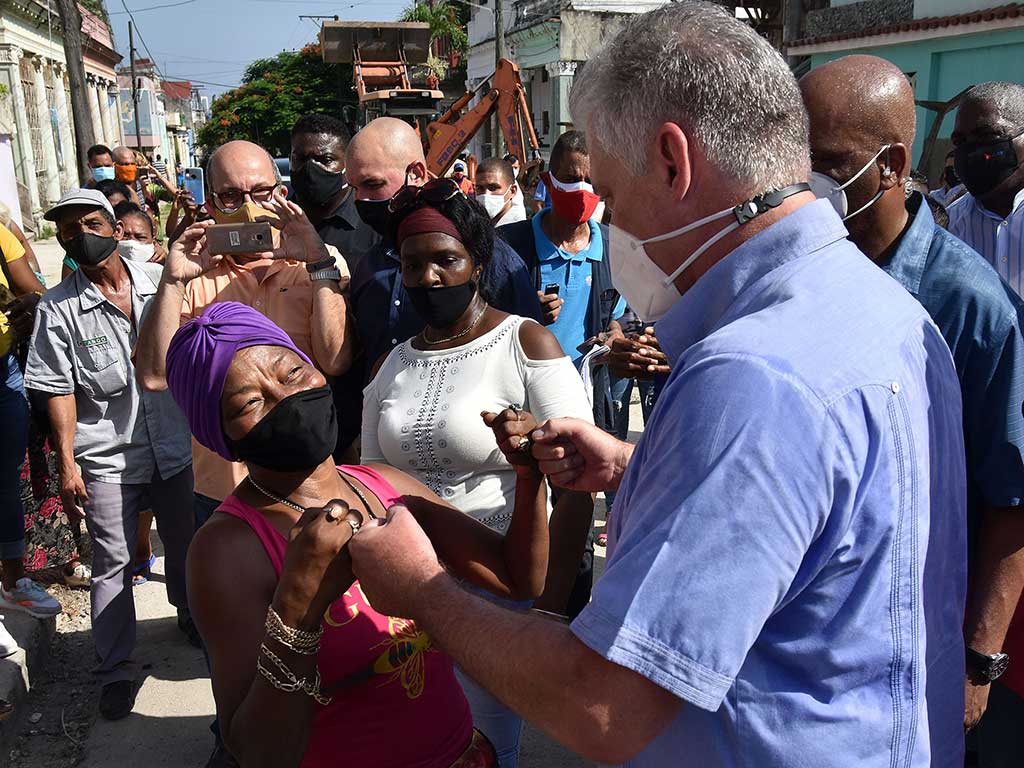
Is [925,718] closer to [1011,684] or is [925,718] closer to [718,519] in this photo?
[718,519]

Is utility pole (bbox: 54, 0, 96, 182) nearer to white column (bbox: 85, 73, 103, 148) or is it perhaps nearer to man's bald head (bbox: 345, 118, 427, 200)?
man's bald head (bbox: 345, 118, 427, 200)

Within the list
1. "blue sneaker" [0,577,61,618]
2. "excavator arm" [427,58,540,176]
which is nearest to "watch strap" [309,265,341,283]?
"blue sneaker" [0,577,61,618]

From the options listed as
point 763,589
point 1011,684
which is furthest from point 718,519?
point 1011,684

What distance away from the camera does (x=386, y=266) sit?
142 inches

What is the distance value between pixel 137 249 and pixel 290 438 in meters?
4.87

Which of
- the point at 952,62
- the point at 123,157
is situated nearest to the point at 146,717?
the point at 123,157

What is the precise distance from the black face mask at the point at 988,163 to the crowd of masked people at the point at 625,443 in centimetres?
1

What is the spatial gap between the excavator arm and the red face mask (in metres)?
6.10

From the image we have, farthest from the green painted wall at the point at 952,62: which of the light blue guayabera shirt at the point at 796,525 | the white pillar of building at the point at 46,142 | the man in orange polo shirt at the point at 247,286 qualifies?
the white pillar of building at the point at 46,142

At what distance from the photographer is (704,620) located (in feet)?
3.56

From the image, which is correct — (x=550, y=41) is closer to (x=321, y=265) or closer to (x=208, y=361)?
(x=321, y=265)

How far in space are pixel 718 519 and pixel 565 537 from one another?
6.87 ft

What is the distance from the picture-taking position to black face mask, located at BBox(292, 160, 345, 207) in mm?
4477

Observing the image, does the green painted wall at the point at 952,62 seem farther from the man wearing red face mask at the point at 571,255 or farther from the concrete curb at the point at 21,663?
the concrete curb at the point at 21,663
